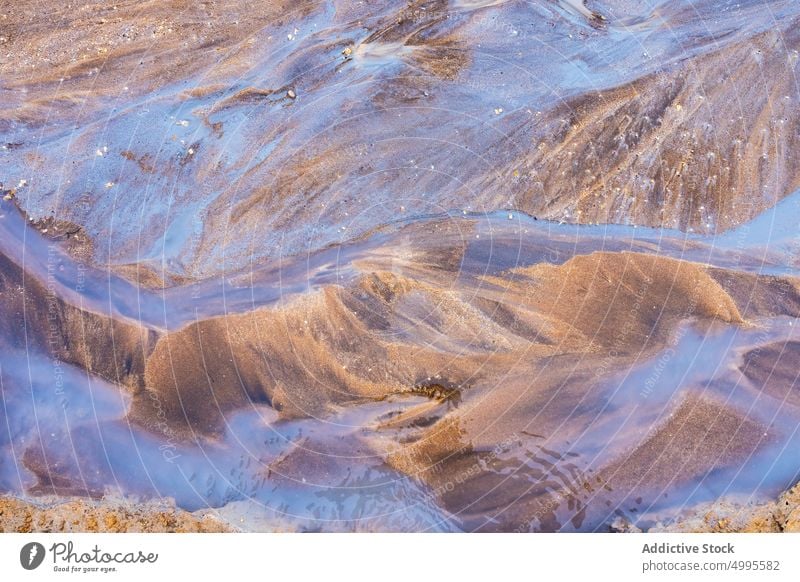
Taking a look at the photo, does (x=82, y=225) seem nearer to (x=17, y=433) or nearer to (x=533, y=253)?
(x=17, y=433)

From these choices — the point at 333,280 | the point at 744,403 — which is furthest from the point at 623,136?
the point at 333,280
